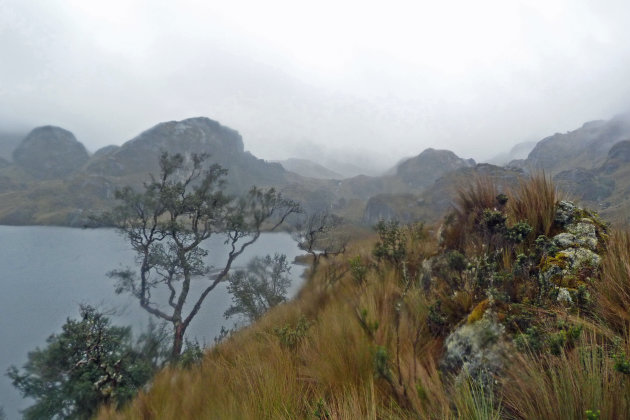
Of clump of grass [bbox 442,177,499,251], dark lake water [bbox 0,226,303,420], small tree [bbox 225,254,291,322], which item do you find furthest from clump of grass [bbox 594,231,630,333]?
small tree [bbox 225,254,291,322]

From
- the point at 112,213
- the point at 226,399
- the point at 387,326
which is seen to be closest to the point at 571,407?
the point at 387,326

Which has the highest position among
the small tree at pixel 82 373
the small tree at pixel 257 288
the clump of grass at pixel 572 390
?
the clump of grass at pixel 572 390

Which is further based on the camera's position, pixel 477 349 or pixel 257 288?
pixel 257 288

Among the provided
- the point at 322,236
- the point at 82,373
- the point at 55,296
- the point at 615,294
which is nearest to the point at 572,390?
the point at 615,294

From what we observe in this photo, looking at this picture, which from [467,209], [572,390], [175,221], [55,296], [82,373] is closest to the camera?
[572,390]

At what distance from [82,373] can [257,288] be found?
38.9 ft

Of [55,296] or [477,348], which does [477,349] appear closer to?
[477,348]

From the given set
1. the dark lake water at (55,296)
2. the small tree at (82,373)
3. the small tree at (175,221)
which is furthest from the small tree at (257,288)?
the small tree at (82,373)

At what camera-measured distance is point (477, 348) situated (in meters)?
2.47

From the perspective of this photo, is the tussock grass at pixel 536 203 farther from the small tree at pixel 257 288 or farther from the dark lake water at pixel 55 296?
the small tree at pixel 257 288

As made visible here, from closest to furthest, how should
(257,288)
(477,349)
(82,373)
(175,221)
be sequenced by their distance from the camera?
(477,349) < (82,373) < (175,221) < (257,288)

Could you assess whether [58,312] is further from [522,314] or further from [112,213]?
[522,314]

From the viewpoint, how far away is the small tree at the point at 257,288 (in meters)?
17.2

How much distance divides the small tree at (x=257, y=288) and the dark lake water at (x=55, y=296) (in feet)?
5.96
